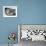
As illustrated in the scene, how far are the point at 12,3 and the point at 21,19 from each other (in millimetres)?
485

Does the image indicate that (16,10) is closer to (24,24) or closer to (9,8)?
(9,8)

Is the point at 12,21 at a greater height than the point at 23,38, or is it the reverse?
the point at 12,21

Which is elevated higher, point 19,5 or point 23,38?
point 19,5

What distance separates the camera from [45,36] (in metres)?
3.20

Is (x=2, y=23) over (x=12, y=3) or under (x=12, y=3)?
under

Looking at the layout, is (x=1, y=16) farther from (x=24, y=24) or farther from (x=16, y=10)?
(x=24, y=24)

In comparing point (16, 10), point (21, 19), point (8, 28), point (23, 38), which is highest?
point (16, 10)

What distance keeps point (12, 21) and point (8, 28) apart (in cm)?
21

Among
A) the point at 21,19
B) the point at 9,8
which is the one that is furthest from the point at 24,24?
the point at 9,8

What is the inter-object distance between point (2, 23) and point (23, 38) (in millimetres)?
683

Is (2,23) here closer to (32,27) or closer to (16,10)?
(16,10)

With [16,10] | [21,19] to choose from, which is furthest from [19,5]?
[21,19]

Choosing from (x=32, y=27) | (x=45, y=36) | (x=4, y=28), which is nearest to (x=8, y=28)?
(x=4, y=28)

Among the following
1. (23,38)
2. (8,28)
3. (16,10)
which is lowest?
(23,38)
